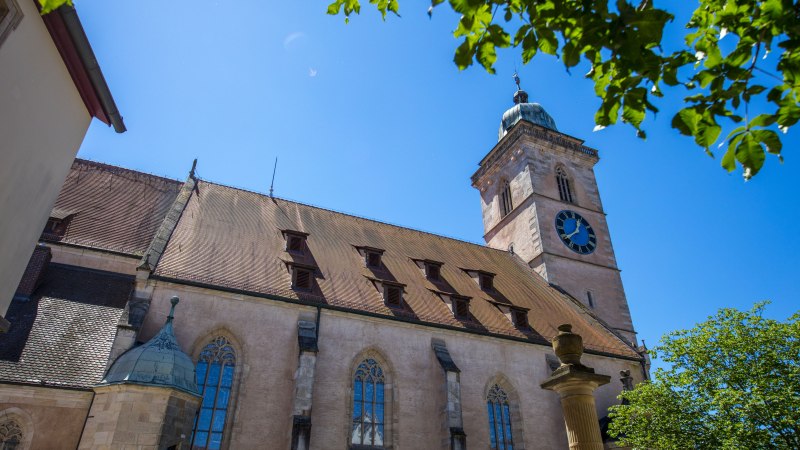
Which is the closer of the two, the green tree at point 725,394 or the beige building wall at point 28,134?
the beige building wall at point 28,134

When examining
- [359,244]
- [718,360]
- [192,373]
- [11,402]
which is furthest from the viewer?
[359,244]

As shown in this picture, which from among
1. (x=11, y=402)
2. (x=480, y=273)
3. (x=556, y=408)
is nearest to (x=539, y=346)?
(x=556, y=408)

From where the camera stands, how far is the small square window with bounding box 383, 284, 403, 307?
17.0 metres

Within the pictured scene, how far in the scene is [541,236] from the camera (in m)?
25.9

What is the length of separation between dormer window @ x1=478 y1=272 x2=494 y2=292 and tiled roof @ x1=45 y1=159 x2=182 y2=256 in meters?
12.4

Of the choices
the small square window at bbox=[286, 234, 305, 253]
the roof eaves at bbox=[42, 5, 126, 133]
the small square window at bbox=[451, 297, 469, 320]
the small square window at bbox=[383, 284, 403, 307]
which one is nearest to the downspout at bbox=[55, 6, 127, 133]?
the roof eaves at bbox=[42, 5, 126, 133]

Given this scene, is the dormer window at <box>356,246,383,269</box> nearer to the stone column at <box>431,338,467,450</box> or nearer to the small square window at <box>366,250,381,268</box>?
the small square window at <box>366,250,381,268</box>

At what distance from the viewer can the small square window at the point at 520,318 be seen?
18.7m

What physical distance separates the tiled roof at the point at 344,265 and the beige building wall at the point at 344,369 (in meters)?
0.52

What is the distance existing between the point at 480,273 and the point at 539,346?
161 inches

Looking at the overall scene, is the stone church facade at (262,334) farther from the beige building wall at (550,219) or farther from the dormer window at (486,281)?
the beige building wall at (550,219)

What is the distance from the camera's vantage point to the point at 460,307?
59.4 feet

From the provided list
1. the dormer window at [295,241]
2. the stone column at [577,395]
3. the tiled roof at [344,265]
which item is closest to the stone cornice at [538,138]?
the tiled roof at [344,265]

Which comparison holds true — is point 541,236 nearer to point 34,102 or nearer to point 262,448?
point 262,448
